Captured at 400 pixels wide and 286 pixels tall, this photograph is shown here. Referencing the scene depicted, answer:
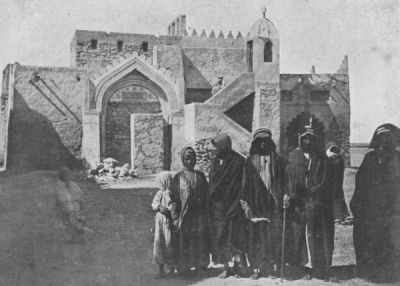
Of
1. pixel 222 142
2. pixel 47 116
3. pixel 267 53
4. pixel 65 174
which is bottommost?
pixel 65 174

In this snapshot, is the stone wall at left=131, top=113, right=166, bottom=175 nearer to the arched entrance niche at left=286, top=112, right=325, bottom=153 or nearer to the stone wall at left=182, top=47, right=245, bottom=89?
the stone wall at left=182, top=47, right=245, bottom=89

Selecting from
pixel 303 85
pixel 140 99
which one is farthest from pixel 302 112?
pixel 140 99

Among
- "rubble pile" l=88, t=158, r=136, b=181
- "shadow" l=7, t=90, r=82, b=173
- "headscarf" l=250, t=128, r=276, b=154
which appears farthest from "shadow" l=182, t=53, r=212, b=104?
"headscarf" l=250, t=128, r=276, b=154

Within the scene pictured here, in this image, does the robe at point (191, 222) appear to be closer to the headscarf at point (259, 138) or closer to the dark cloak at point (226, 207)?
the dark cloak at point (226, 207)

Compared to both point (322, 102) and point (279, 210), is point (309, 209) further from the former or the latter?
point (322, 102)

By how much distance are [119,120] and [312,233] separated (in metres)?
17.6

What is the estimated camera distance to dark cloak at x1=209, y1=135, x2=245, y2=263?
22.9 ft

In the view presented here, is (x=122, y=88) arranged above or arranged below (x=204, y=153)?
above

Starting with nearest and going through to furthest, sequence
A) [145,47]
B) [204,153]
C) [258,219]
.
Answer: [258,219] → [204,153] → [145,47]

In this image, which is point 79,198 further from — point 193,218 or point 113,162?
point 113,162

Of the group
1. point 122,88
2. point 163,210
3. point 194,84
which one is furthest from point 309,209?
point 194,84

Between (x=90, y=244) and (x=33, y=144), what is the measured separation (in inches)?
431

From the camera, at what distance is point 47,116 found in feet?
65.0

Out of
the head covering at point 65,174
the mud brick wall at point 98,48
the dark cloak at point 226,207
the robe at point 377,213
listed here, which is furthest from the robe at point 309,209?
the mud brick wall at point 98,48
